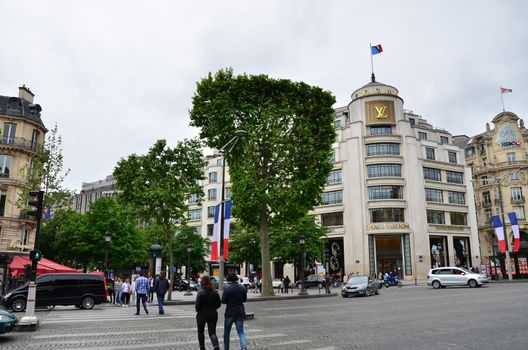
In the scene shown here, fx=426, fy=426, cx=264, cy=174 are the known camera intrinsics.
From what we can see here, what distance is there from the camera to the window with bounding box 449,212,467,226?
6019cm

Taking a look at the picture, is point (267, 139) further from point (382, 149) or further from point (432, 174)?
point (432, 174)

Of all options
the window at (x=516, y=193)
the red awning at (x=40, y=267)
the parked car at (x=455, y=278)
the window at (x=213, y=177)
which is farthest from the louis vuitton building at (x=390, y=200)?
the red awning at (x=40, y=267)

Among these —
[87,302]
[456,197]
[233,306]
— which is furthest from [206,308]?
[456,197]

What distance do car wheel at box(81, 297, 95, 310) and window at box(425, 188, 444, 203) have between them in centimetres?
4788

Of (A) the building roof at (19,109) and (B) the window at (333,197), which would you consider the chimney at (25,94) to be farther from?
(B) the window at (333,197)

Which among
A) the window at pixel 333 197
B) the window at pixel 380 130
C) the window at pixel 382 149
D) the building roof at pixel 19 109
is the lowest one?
the window at pixel 333 197

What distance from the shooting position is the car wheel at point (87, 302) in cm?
2153

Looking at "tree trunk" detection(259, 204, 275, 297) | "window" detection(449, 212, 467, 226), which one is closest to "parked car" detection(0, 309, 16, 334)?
"tree trunk" detection(259, 204, 275, 297)

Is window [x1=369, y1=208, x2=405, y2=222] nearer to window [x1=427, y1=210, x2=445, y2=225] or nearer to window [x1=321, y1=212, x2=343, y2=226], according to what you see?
window [x1=321, y1=212, x2=343, y2=226]

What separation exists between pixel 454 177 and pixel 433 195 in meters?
5.84

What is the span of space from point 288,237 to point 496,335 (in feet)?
120

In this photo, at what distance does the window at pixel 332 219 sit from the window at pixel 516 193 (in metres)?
32.2

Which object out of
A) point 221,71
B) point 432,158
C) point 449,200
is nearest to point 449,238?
point 449,200

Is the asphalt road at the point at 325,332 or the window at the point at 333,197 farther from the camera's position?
the window at the point at 333,197
